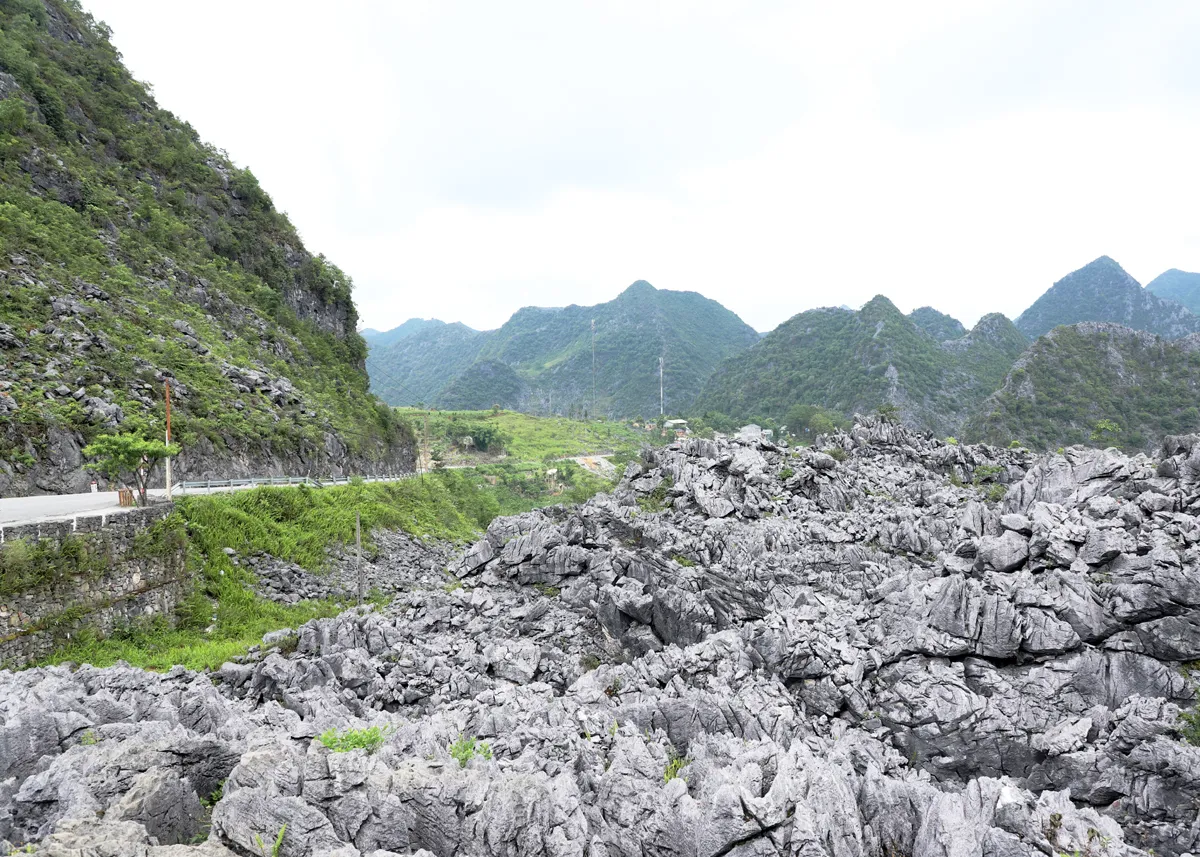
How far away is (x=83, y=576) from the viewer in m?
17.4

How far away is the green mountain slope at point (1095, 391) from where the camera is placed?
80.2 meters

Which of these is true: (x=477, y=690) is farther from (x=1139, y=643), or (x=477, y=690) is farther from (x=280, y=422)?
(x=280, y=422)

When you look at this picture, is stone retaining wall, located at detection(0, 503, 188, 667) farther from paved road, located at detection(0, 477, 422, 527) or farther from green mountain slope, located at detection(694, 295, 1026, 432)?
green mountain slope, located at detection(694, 295, 1026, 432)

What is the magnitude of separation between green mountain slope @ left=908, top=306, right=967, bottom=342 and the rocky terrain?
7240 inches

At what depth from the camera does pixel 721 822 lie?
27.8 ft

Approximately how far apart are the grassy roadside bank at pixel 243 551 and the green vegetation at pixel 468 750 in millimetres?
10391

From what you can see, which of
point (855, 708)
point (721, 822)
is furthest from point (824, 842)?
point (855, 708)

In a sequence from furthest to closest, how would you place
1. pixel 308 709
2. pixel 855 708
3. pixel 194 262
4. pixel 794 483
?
pixel 194 262
pixel 794 483
pixel 855 708
pixel 308 709

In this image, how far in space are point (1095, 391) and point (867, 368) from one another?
47951 millimetres

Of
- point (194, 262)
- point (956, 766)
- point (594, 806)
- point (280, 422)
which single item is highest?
point (194, 262)

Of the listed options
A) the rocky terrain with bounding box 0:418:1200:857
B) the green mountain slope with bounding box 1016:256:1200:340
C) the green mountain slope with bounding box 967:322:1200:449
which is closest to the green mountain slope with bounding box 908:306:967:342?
the green mountain slope with bounding box 1016:256:1200:340

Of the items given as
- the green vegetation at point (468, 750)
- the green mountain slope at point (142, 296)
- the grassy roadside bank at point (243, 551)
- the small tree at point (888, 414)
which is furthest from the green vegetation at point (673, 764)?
the small tree at point (888, 414)

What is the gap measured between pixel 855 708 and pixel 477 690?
397 inches

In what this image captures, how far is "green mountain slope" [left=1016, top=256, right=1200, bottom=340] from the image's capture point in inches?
6284
